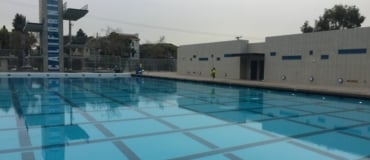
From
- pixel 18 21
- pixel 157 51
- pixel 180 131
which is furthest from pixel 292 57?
pixel 18 21

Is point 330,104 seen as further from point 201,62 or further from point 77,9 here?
point 77,9

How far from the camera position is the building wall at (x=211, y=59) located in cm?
2186

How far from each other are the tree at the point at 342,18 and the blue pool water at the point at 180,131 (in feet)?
82.7

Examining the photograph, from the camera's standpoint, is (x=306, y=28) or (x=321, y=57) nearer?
(x=321, y=57)

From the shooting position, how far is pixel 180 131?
6102 millimetres

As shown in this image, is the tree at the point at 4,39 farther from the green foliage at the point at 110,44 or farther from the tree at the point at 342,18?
the tree at the point at 342,18

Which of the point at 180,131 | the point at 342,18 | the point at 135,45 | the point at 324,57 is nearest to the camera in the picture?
the point at 180,131

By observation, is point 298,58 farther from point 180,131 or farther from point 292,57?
point 180,131

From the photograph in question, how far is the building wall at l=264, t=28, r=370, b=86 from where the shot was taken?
47.6 ft

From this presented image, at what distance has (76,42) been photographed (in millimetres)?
28297

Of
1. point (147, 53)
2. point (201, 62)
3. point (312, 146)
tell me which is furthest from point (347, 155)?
point (147, 53)

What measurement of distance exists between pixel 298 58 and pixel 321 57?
4.95 feet

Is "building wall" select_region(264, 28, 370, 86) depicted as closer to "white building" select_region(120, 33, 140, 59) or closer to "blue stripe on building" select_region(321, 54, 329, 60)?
"blue stripe on building" select_region(321, 54, 329, 60)

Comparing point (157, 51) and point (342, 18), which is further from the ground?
point (342, 18)
